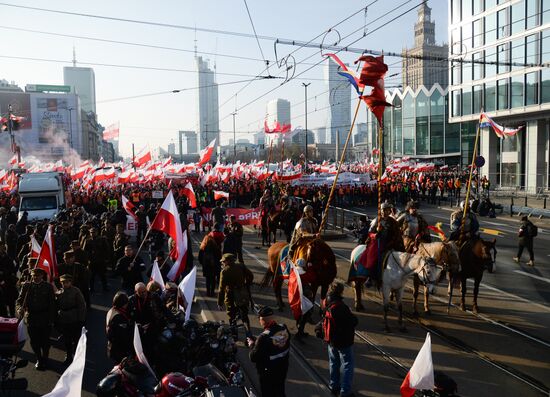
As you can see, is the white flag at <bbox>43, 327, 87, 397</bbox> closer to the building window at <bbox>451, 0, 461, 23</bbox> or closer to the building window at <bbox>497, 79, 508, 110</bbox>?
the building window at <bbox>497, 79, 508, 110</bbox>

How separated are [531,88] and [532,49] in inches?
110

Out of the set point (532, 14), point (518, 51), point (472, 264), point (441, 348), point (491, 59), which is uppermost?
point (532, 14)

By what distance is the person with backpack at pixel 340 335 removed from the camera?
6855 mm

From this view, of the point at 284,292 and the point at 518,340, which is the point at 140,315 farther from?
the point at 518,340

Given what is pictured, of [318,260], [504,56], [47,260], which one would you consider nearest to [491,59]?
[504,56]

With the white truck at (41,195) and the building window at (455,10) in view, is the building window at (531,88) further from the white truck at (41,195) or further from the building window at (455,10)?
the white truck at (41,195)

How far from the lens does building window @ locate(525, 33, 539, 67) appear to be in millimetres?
36062

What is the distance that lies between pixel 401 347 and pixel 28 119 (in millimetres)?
118680

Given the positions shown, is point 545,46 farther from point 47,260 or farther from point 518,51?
point 47,260

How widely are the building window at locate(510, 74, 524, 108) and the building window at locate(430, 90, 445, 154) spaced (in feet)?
114

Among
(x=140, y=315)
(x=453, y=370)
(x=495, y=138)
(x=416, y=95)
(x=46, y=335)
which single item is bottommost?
(x=453, y=370)

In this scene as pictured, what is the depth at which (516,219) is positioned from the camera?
1106 inches

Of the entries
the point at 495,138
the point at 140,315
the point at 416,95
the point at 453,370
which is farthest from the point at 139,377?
the point at 416,95

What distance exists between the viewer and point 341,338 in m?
6.87
